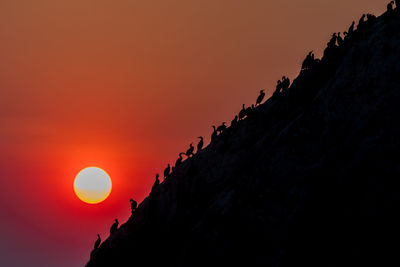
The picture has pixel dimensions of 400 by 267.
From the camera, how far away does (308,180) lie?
33.2 m

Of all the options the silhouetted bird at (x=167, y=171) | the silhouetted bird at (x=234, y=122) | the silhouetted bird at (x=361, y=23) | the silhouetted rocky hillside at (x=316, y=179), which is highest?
the silhouetted bird at (x=167, y=171)

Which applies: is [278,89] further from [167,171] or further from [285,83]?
[167,171]

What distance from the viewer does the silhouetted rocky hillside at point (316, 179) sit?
29.0 m

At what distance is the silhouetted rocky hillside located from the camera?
2898 centimetres

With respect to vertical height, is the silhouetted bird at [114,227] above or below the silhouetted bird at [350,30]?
above

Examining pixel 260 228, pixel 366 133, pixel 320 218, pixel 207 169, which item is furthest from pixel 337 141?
pixel 207 169

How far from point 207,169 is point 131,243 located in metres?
12.9

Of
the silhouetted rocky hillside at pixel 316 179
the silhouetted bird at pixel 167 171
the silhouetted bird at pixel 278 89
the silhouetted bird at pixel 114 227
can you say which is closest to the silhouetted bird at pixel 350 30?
the silhouetted rocky hillside at pixel 316 179

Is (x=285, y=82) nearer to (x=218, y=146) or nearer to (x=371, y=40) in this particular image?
(x=218, y=146)

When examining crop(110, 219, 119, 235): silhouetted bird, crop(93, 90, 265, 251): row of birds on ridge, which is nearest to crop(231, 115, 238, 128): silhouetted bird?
crop(93, 90, 265, 251): row of birds on ridge

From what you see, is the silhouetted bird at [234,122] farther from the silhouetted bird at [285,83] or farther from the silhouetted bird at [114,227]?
the silhouetted bird at [114,227]

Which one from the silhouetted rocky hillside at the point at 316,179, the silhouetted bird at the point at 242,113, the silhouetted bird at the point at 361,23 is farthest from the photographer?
the silhouetted bird at the point at 242,113

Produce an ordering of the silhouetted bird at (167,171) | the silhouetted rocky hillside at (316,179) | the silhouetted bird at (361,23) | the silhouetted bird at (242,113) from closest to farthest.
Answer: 1. the silhouetted rocky hillside at (316,179)
2. the silhouetted bird at (361,23)
3. the silhouetted bird at (242,113)
4. the silhouetted bird at (167,171)

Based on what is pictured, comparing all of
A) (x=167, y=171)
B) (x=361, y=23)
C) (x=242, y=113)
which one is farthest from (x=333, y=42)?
(x=167, y=171)
